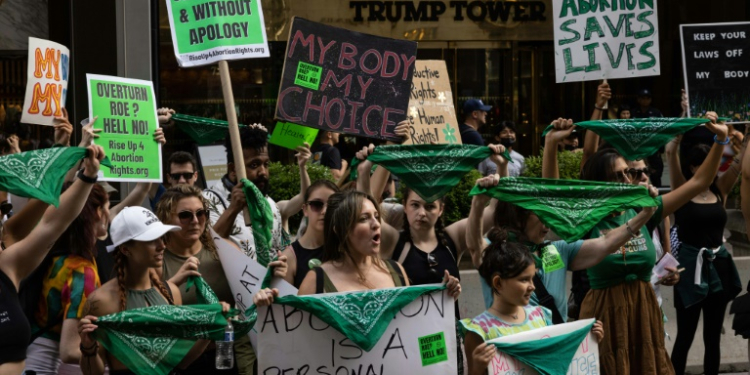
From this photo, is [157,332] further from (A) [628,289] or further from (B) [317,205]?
(A) [628,289]

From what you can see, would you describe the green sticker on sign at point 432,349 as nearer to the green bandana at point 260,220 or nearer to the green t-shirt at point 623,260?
the green bandana at point 260,220

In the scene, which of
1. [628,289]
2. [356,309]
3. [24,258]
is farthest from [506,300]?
[24,258]

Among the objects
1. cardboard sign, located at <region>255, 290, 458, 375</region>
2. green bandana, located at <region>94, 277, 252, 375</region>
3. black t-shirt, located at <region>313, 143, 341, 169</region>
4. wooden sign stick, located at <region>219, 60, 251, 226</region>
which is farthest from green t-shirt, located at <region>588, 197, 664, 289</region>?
black t-shirt, located at <region>313, 143, 341, 169</region>

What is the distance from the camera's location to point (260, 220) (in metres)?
6.29

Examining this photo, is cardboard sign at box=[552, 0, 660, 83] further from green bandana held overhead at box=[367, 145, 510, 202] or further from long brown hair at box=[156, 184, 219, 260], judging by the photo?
long brown hair at box=[156, 184, 219, 260]

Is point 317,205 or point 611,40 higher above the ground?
point 611,40

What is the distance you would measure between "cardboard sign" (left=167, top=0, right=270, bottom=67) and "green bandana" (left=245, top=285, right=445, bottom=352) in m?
1.94

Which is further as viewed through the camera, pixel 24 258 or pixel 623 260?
pixel 623 260

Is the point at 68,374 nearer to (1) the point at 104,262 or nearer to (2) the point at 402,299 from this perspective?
(1) the point at 104,262

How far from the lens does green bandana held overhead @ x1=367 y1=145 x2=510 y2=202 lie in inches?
262

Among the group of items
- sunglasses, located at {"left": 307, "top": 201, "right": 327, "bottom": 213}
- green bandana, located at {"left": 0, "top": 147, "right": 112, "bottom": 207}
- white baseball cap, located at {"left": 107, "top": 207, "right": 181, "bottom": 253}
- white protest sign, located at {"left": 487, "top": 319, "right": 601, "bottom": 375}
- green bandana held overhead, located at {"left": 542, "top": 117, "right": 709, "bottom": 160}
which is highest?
green bandana held overhead, located at {"left": 542, "top": 117, "right": 709, "bottom": 160}

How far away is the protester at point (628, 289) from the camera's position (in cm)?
702

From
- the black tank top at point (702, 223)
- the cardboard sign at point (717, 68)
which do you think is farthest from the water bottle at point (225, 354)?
the black tank top at point (702, 223)

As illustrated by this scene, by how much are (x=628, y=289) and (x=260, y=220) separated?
89.0 inches
